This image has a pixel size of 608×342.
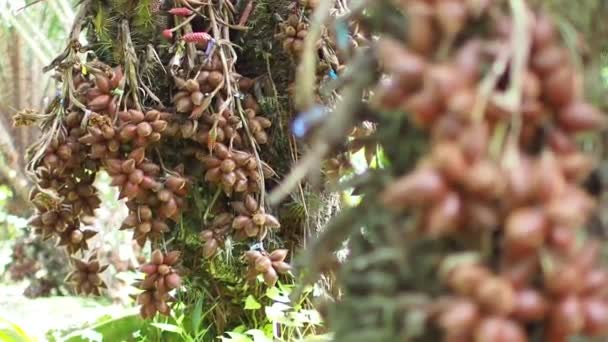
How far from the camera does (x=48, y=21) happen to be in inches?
116

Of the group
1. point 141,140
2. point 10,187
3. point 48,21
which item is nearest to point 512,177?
point 141,140

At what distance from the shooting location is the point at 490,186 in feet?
1.26

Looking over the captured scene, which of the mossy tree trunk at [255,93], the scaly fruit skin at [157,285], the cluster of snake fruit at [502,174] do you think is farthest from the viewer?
the mossy tree trunk at [255,93]

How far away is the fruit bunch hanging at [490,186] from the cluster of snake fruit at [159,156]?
1.90ft

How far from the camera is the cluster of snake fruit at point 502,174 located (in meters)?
0.38

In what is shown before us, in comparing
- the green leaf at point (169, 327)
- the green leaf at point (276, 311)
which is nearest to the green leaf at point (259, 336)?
the green leaf at point (276, 311)

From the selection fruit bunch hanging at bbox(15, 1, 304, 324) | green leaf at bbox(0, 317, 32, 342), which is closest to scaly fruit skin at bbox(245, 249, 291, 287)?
fruit bunch hanging at bbox(15, 1, 304, 324)

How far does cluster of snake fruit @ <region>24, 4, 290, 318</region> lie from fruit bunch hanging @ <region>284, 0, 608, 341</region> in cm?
58

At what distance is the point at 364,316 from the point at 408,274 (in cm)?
4

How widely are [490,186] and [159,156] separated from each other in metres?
0.71

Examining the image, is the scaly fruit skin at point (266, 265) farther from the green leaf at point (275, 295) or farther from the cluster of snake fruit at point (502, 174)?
the cluster of snake fruit at point (502, 174)

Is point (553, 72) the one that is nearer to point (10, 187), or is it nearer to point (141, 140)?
point (141, 140)

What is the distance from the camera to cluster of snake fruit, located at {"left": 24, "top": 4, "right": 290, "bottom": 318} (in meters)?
0.98

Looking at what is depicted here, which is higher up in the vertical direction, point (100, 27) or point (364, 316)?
point (100, 27)
